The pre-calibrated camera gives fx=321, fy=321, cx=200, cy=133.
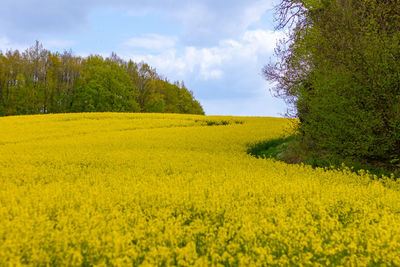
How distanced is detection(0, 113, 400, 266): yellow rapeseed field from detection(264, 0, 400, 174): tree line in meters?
2.11

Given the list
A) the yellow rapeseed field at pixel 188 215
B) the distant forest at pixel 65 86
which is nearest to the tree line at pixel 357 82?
the yellow rapeseed field at pixel 188 215

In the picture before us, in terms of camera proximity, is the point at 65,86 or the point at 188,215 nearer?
the point at 188,215

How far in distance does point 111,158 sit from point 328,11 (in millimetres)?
10012

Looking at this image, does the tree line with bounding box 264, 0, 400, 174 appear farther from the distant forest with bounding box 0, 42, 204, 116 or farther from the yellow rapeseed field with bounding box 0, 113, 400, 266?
the distant forest with bounding box 0, 42, 204, 116

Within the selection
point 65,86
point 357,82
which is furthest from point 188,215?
point 65,86

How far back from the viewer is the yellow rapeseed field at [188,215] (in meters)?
4.23

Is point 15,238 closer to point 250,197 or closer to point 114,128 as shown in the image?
point 250,197

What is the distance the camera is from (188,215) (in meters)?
5.67

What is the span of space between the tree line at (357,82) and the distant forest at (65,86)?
39623 millimetres

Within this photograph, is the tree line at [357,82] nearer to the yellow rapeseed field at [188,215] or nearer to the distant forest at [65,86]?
the yellow rapeseed field at [188,215]

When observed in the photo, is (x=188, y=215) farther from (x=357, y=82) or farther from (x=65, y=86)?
(x=65, y=86)

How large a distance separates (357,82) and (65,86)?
157 feet

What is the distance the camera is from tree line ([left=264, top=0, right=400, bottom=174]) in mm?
10094

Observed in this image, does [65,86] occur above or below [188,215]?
above
